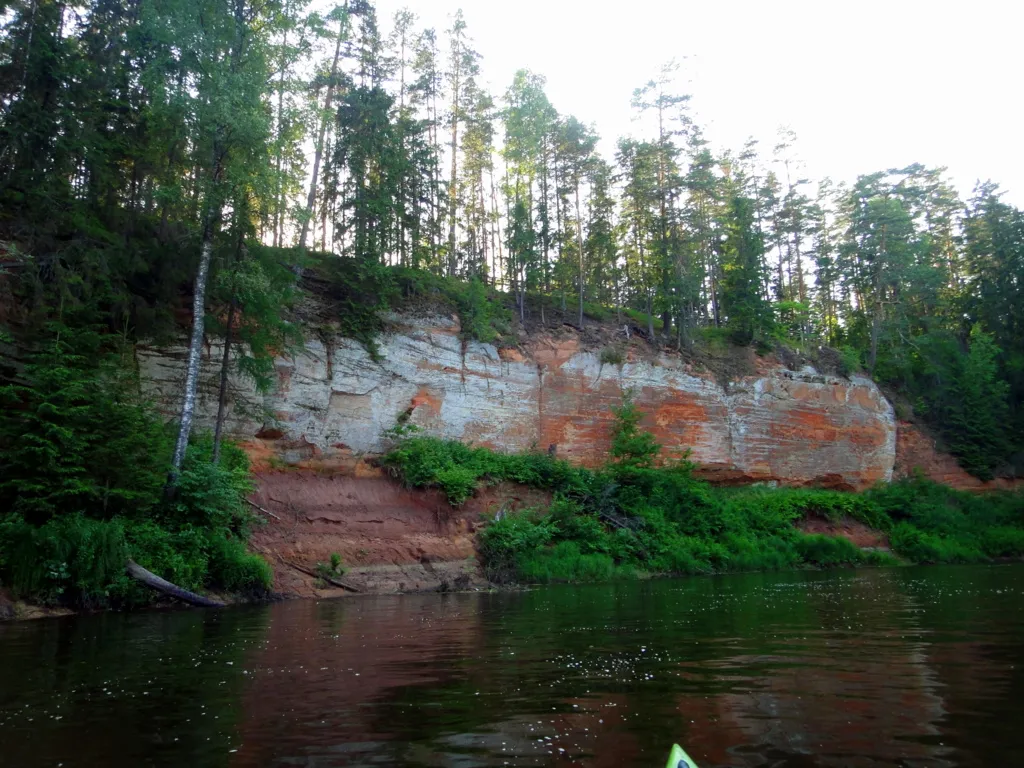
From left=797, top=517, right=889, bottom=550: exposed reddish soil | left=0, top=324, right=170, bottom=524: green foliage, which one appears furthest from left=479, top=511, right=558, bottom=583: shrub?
left=797, top=517, right=889, bottom=550: exposed reddish soil

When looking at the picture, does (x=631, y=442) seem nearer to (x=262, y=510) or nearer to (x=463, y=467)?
(x=463, y=467)

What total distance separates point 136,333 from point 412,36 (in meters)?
26.8

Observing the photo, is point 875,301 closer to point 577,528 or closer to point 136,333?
point 577,528

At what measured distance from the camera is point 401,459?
Answer: 2559 centimetres

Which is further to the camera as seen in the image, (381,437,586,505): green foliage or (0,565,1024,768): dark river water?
(381,437,586,505): green foliage

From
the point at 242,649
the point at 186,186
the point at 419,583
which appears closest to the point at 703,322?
the point at 419,583

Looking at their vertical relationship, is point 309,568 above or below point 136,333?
below

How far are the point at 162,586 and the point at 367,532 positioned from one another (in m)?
7.94

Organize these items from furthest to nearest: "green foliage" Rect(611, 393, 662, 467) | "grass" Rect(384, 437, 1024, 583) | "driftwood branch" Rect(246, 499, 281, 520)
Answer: "green foliage" Rect(611, 393, 662, 467) < "grass" Rect(384, 437, 1024, 583) < "driftwood branch" Rect(246, 499, 281, 520)

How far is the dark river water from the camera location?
4605 millimetres

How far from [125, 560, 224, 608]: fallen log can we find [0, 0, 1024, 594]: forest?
1.69ft

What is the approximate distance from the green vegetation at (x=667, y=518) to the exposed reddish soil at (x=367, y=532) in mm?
712

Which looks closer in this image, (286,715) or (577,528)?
(286,715)

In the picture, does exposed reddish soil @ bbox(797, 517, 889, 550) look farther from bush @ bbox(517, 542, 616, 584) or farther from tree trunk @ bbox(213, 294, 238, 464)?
tree trunk @ bbox(213, 294, 238, 464)
